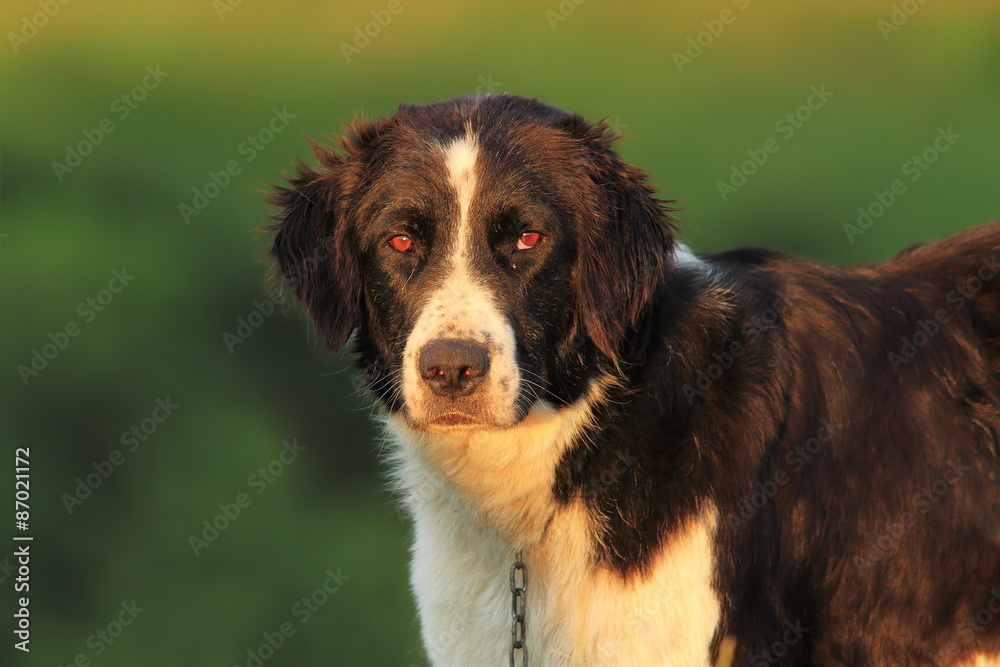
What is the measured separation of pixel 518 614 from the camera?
3635 millimetres

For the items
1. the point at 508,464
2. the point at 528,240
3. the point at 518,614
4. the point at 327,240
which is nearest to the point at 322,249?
the point at 327,240

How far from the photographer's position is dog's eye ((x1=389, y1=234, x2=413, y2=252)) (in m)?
3.62

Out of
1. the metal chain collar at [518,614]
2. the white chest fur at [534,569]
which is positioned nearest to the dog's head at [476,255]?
the white chest fur at [534,569]

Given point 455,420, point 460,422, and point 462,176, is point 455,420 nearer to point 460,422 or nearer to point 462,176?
point 460,422

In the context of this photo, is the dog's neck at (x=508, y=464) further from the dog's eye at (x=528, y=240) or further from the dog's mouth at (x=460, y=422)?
the dog's eye at (x=528, y=240)

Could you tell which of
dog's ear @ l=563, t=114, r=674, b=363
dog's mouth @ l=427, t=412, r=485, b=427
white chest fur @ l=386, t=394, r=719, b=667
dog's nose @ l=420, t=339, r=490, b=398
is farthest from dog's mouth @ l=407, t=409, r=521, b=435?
dog's ear @ l=563, t=114, r=674, b=363

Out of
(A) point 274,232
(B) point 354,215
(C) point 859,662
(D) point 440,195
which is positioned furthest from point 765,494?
(A) point 274,232

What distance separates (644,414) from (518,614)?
83 cm

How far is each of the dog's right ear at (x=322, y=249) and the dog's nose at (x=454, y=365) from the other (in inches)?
24.8

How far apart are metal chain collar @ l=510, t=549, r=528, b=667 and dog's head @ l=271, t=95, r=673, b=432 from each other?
1.92ft

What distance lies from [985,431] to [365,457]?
6.57 metres

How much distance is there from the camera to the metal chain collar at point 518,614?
11.9 ft

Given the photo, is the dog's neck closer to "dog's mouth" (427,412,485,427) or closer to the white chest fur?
the white chest fur

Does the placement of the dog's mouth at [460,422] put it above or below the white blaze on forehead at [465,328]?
below
